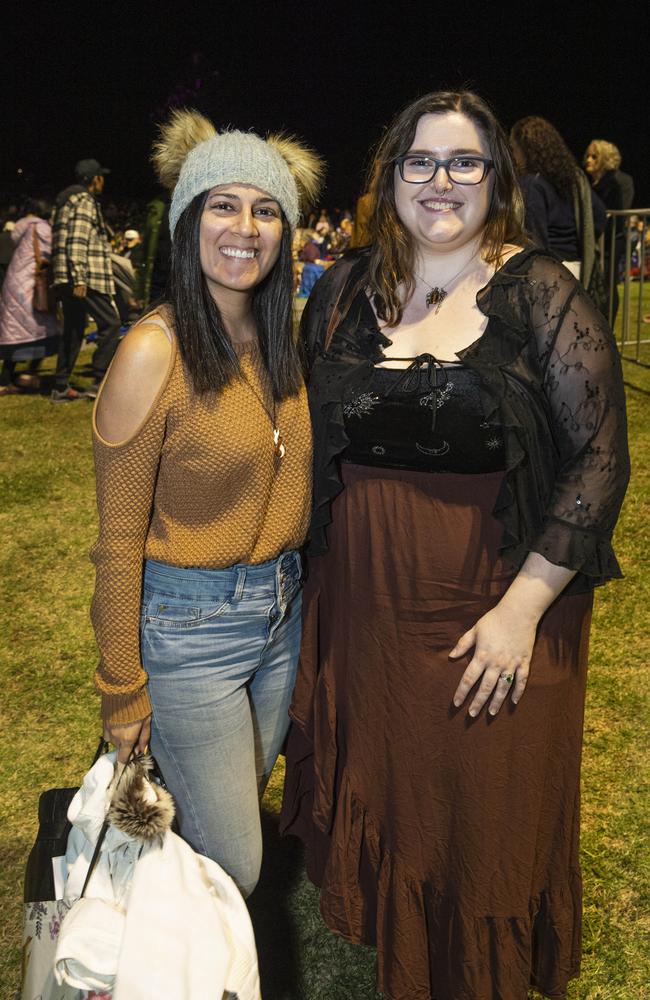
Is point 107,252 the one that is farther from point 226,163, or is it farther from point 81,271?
point 226,163

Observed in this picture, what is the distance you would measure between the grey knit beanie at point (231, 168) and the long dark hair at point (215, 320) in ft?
0.11

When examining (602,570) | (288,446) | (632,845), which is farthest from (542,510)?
(632,845)

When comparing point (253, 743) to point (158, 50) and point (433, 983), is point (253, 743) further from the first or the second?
point (158, 50)

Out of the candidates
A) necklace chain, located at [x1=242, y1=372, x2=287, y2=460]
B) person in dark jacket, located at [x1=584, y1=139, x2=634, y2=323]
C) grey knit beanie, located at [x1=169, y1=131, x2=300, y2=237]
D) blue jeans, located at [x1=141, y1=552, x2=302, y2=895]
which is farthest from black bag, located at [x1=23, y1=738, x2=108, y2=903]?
person in dark jacket, located at [x1=584, y1=139, x2=634, y2=323]

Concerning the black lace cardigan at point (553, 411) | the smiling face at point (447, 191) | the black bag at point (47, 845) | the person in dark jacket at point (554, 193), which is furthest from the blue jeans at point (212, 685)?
the person in dark jacket at point (554, 193)

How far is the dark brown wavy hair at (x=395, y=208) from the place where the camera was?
1.84m

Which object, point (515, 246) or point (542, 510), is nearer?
point (542, 510)

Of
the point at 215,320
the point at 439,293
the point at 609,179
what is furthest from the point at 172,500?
the point at 609,179

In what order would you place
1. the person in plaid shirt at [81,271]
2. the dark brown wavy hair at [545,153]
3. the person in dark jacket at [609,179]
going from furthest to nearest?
the person in dark jacket at [609,179] → the person in plaid shirt at [81,271] → the dark brown wavy hair at [545,153]

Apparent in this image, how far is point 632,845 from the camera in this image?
2641 mm

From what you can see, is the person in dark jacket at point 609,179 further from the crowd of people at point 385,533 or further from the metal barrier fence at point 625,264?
the crowd of people at point 385,533

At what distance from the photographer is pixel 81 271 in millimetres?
7566

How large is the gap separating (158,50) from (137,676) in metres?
23.5

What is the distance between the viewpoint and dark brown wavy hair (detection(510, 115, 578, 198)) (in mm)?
5496
